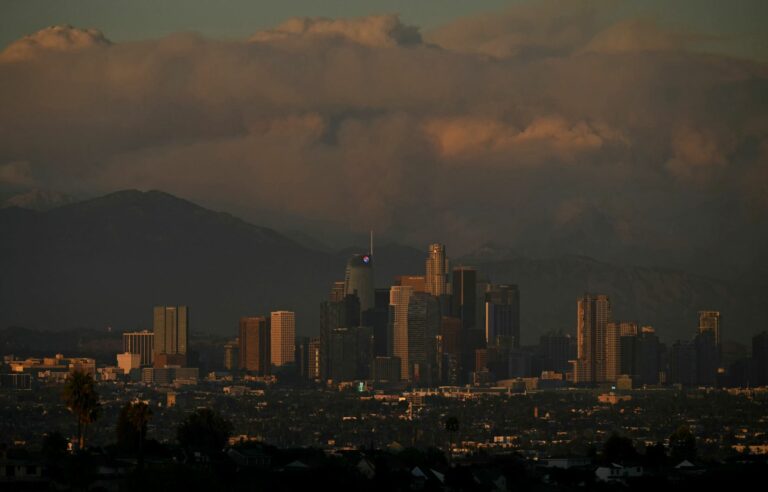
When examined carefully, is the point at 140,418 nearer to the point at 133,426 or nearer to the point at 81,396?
the point at 133,426

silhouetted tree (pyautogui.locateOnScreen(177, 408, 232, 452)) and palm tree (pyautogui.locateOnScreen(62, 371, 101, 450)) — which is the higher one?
palm tree (pyautogui.locateOnScreen(62, 371, 101, 450))

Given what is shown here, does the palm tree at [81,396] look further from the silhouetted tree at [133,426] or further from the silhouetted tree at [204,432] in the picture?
the silhouetted tree at [204,432]

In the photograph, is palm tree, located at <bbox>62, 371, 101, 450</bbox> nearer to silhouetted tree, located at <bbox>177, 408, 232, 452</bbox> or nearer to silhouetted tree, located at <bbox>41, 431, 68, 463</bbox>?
silhouetted tree, located at <bbox>41, 431, 68, 463</bbox>

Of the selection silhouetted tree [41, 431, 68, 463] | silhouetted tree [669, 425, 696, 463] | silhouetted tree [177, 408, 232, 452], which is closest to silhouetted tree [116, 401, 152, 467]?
silhouetted tree [41, 431, 68, 463]

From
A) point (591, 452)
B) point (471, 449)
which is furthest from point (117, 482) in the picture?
point (471, 449)

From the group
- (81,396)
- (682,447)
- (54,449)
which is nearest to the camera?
(54,449)

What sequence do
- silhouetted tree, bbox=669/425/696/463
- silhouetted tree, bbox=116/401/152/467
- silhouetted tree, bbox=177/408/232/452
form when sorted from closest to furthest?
silhouetted tree, bbox=116/401/152/467, silhouetted tree, bbox=177/408/232/452, silhouetted tree, bbox=669/425/696/463

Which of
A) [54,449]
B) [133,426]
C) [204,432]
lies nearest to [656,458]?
[204,432]

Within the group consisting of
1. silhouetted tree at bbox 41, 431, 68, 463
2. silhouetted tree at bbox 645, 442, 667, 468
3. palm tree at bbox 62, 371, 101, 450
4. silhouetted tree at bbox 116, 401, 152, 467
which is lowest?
silhouetted tree at bbox 645, 442, 667, 468
